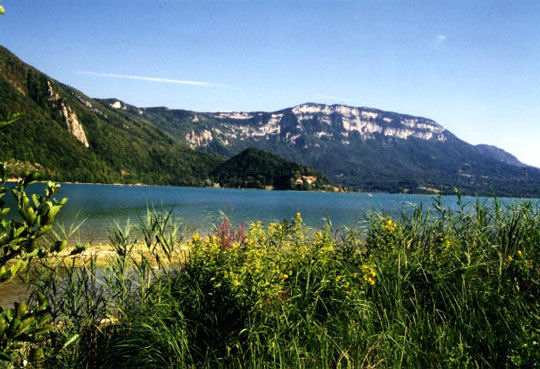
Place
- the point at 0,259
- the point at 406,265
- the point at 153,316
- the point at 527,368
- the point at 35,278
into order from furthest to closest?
the point at 35,278 < the point at 406,265 < the point at 153,316 < the point at 527,368 < the point at 0,259

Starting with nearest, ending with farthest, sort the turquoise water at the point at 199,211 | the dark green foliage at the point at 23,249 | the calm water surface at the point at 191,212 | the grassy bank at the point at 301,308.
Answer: the dark green foliage at the point at 23,249, the grassy bank at the point at 301,308, the calm water surface at the point at 191,212, the turquoise water at the point at 199,211

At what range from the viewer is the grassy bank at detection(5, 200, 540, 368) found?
4.83 meters

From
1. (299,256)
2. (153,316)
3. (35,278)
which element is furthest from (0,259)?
(35,278)

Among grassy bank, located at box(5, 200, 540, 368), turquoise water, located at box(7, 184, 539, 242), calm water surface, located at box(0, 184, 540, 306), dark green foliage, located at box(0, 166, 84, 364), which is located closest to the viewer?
dark green foliage, located at box(0, 166, 84, 364)

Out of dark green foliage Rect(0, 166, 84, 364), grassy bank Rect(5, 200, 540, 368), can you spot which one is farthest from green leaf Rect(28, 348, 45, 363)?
grassy bank Rect(5, 200, 540, 368)

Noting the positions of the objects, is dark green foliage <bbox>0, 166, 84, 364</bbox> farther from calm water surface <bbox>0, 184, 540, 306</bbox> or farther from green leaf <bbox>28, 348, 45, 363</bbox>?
calm water surface <bbox>0, 184, 540, 306</bbox>

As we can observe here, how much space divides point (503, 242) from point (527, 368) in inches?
169

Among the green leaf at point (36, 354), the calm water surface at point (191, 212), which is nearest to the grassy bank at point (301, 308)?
the calm water surface at point (191, 212)

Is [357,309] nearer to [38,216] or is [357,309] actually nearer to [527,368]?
[527,368]

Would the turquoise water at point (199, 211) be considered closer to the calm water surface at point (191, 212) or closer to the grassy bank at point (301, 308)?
the calm water surface at point (191, 212)

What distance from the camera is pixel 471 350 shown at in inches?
184

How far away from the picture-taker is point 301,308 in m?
6.02

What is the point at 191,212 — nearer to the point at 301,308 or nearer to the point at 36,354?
the point at 301,308

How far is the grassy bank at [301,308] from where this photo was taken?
15.8 feet
